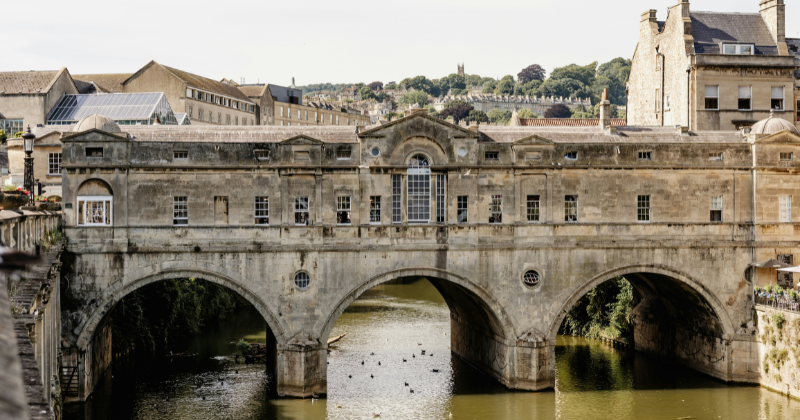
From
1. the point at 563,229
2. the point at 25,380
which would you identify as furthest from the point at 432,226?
the point at 25,380

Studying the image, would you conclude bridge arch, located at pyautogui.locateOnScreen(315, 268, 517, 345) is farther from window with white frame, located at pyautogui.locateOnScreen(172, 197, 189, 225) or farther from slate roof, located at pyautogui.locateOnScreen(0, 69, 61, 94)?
slate roof, located at pyautogui.locateOnScreen(0, 69, 61, 94)

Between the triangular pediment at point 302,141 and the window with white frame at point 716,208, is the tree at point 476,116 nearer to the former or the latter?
the window with white frame at point 716,208

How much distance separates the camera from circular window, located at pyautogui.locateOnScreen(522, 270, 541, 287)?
113 ft

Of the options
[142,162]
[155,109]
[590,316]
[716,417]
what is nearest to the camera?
[716,417]

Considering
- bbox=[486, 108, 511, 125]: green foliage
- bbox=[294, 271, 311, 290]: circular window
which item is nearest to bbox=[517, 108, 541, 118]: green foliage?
bbox=[486, 108, 511, 125]: green foliage

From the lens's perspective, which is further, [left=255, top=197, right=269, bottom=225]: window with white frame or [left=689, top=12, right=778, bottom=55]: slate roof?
[left=689, top=12, right=778, bottom=55]: slate roof

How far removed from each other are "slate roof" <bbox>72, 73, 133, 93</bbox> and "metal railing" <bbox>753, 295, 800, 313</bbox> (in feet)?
190

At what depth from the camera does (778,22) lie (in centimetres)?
4369

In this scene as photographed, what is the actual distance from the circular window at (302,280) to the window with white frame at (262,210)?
2501 mm

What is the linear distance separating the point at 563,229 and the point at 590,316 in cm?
1323

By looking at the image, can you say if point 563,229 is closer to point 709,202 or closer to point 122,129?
point 709,202

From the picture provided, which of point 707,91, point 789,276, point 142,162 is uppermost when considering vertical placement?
point 707,91

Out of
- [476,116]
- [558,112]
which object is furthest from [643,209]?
[476,116]

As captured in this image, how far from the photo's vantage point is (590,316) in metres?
46.2
